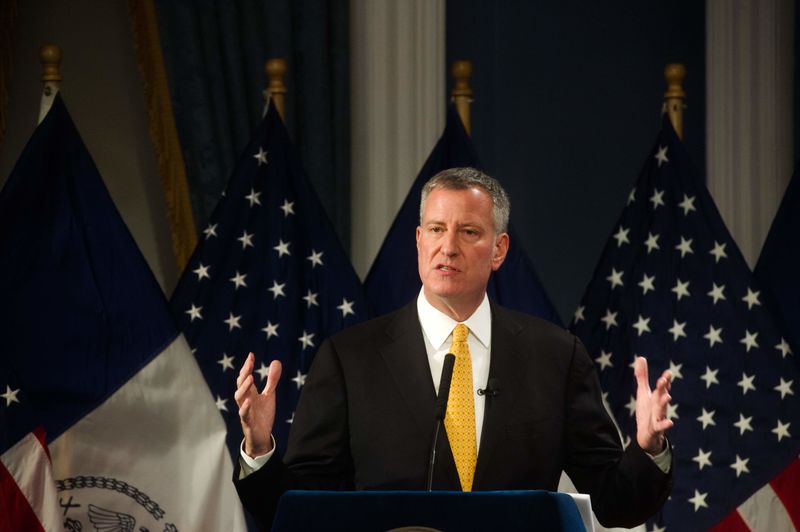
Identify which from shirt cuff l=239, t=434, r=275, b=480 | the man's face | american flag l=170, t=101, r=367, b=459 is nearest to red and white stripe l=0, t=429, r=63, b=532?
american flag l=170, t=101, r=367, b=459

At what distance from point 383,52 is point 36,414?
199cm

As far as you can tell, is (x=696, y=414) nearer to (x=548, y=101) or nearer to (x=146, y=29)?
(x=548, y=101)

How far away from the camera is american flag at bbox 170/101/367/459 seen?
14.5 ft

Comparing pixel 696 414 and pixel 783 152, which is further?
pixel 783 152

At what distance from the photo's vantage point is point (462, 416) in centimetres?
301

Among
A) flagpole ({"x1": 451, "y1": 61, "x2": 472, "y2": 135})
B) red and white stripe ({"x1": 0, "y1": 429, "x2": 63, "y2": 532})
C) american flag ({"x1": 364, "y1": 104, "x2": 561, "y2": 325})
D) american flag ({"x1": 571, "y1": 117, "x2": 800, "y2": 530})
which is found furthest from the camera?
flagpole ({"x1": 451, "y1": 61, "x2": 472, "y2": 135})

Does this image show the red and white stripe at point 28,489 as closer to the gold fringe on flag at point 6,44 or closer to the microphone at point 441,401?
the gold fringe on flag at point 6,44

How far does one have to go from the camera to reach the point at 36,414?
3918 mm

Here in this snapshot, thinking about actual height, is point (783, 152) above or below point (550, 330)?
above

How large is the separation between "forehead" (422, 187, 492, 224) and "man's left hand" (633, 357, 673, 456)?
1.94ft

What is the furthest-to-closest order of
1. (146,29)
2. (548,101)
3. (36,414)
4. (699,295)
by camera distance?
(548,101)
(146,29)
(699,295)
(36,414)

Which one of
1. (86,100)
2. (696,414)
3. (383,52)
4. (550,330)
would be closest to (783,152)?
(696,414)

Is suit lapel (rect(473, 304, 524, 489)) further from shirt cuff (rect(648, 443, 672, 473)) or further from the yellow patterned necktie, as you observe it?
shirt cuff (rect(648, 443, 672, 473))

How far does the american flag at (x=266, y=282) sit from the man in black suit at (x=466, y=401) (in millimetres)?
1279
